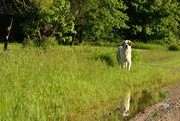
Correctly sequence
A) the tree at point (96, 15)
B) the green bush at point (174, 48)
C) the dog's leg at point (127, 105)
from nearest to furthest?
the dog's leg at point (127, 105), the tree at point (96, 15), the green bush at point (174, 48)

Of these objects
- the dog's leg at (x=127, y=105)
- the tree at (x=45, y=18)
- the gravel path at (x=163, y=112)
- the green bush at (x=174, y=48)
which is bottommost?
the green bush at (x=174, y=48)

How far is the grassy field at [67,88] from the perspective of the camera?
6867 millimetres

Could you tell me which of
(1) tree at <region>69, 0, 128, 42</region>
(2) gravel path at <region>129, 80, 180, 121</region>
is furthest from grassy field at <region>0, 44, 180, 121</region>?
(1) tree at <region>69, 0, 128, 42</region>

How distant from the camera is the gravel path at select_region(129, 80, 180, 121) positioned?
275 inches

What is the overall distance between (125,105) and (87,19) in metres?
21.3

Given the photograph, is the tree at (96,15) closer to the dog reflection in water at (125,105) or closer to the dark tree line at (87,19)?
the dark tree line at (87,19)

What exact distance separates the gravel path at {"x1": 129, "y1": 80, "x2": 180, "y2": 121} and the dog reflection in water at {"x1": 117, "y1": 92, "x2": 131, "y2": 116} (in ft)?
1.33

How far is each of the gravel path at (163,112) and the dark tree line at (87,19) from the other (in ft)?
32.7

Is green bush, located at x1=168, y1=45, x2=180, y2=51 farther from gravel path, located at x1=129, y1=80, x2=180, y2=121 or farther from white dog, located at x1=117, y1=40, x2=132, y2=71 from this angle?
gravel path, located at x1=129, y1=80, x2=180, y2=121

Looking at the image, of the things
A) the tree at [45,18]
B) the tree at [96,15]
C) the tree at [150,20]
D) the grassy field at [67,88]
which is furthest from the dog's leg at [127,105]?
the tree at [150,20]

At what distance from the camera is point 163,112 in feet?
24.7

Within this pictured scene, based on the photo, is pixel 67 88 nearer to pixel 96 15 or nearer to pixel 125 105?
pixel 125 105

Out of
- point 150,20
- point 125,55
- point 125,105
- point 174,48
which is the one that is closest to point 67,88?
point 125,105

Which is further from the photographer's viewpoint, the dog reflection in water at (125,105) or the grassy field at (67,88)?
the dog reflection in water at (125,105)
